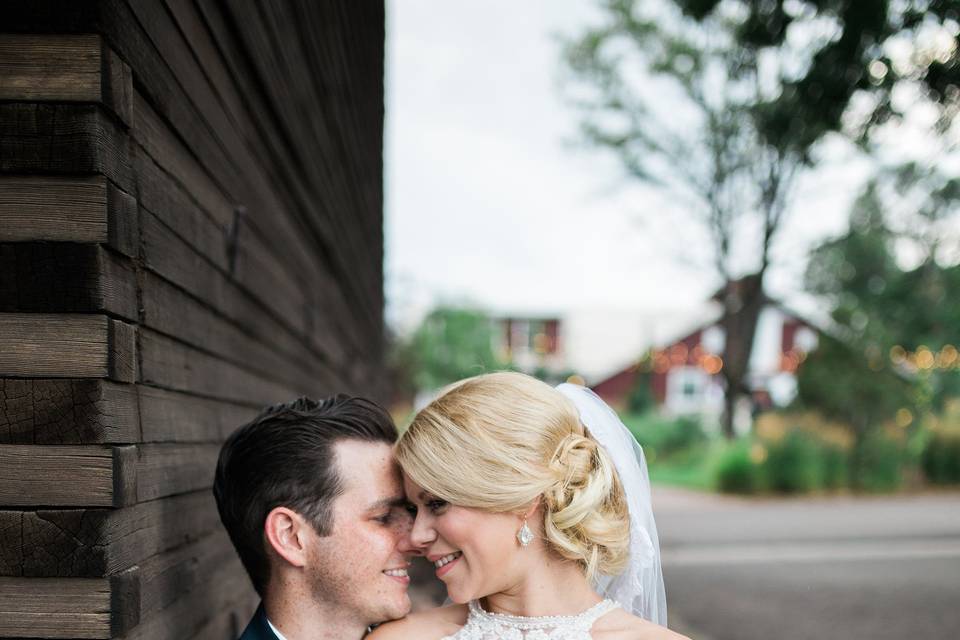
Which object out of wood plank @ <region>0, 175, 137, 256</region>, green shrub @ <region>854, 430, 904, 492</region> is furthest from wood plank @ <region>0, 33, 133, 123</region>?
green shrub @ <region>854, 430, 904, 492</region>

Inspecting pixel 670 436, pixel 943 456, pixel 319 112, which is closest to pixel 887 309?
pixel 670 436

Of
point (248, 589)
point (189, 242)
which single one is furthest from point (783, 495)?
point (189, 242)

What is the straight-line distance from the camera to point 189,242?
2354 millimetres

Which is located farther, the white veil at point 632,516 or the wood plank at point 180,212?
the white veil at point 632,516

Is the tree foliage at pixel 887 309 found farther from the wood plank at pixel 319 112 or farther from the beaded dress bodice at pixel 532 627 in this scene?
the beaded dress bodice at pixel 532 627

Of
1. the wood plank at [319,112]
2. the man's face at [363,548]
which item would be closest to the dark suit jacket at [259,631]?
the man's face at [363,548]

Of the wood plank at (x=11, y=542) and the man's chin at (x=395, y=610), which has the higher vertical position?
the wood plank at (x=11, y=542)

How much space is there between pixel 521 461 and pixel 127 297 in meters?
1.01

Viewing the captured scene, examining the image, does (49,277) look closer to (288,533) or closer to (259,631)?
(288,533)

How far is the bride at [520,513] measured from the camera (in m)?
2.25

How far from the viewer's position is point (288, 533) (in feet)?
7.41

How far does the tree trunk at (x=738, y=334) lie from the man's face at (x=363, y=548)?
22399mm

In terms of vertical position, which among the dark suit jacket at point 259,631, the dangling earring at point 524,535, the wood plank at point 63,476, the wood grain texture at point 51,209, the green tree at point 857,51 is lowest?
the dark suit jacket at point 259,631

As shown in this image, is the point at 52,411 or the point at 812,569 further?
the point at 812,569
